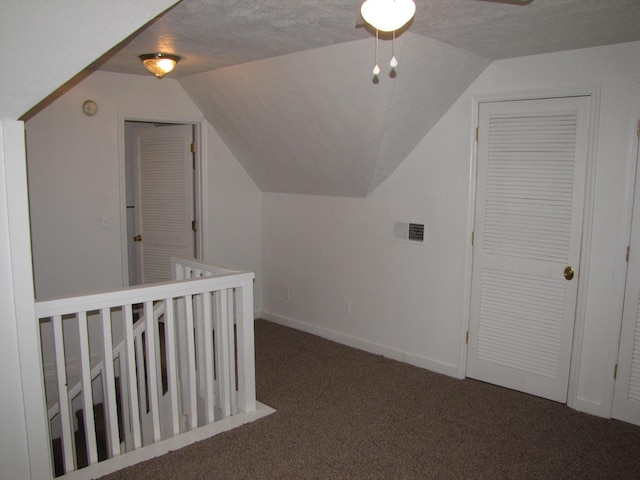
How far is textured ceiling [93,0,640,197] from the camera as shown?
98.7 inches

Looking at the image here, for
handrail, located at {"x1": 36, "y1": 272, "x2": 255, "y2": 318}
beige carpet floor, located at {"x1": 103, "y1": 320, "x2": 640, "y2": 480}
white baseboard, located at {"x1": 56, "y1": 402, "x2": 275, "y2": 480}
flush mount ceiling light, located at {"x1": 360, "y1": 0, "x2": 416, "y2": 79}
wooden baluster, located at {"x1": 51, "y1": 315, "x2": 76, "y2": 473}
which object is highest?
flush mount ceiling light, located at {"x1": 360, "y1": 0, "x2": 416, "y2": 79}

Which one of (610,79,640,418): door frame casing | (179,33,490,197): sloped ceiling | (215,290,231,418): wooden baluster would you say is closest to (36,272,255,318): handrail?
(215,290,231,418): wooden baluster

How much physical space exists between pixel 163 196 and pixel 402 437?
3337 millimetres

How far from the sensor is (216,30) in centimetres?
284

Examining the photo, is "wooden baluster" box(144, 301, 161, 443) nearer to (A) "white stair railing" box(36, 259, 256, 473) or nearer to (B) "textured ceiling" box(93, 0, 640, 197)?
(A) "white stair railing" box(36, 259, 256, 473)

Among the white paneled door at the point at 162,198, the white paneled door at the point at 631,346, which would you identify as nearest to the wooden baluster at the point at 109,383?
the white paneled door at the point at 162,198

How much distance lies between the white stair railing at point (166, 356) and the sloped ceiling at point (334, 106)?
4.45 feet

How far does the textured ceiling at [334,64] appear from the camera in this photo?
251cm

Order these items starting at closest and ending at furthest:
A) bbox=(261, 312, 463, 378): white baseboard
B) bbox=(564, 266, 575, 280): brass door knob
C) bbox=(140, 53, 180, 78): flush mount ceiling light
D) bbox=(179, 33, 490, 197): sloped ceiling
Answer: bbox=(179, 33, 490, 197): sloped ceiling < bbox=(564, 266, 575, 280): brass door knob < bbox=(140, 53, 180, 78): flush mount ceiling light < bbox=(261, 312, 463, 378): white baseboard

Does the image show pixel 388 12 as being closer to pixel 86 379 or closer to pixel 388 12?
pixel 388 12

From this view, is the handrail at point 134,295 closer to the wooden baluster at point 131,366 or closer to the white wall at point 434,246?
the wooden baluster at point 131,366

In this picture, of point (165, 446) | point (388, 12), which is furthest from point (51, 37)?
point (165, 446)

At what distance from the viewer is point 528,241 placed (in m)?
3.43

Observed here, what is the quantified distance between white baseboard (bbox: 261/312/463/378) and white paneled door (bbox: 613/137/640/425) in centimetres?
105
